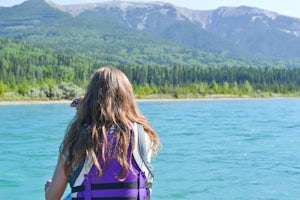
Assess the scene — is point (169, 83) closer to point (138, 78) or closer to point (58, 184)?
point (138, 78)

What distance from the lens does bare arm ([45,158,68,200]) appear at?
12.6ft

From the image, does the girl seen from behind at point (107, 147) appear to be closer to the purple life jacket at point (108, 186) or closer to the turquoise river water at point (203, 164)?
the purple life jacket at point (108, 186)

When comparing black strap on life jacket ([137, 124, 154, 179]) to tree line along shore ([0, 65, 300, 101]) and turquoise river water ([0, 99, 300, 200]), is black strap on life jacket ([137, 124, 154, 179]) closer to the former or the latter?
turquoise river water ([0, 99, 300, 200])

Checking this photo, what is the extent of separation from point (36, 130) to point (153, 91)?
3785 inches

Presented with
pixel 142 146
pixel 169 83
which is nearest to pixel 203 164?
pixel 142 146

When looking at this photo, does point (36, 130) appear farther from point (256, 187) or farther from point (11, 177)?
point (256, 187)

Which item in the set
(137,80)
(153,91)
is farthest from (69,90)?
(137,80)

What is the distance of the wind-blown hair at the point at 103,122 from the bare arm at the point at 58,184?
0.04 metres

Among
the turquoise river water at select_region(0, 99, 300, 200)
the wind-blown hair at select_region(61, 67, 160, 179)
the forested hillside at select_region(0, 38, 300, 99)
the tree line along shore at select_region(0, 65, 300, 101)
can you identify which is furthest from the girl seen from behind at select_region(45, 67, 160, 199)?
the forested hillside at select_region(0, 38, 300, 99)

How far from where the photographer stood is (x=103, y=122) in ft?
12.8

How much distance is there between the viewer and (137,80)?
15675 cm

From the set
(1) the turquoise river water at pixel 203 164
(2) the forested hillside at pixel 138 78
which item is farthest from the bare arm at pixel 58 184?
(2) the forested hillside at pixel 138 78

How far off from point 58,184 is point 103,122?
547mm

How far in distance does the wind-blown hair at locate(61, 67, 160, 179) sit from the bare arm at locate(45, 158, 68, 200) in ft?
0.12
